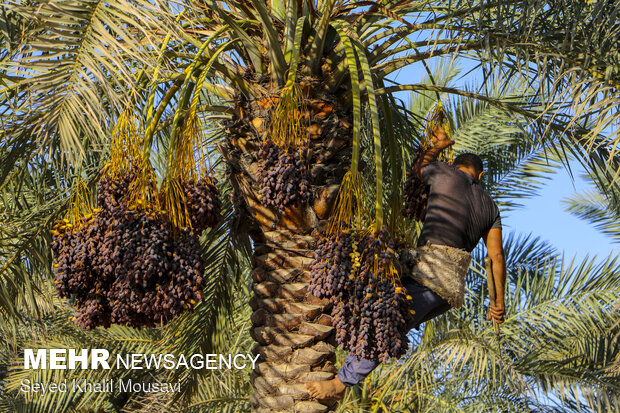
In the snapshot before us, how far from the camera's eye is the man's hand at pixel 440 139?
4078mm

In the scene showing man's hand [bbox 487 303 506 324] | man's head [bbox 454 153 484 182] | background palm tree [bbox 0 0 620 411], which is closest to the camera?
background palm tree [bbox 0 0 620 411]

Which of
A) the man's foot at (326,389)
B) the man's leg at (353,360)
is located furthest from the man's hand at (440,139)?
the man's foot at (326,389)

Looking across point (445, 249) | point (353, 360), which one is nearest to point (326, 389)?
point (353, 360)

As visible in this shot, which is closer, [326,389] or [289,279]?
[326,389]

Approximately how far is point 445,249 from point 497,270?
0.35 m

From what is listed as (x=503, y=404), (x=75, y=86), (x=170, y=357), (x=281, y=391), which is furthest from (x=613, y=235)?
(x=75, y=86)

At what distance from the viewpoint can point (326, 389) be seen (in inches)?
144

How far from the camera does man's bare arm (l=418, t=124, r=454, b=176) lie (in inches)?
159

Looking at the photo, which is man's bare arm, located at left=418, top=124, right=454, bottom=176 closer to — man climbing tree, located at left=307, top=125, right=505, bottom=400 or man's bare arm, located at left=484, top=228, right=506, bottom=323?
man climbing tree, located at left=307, top=125, right=505, bottom=400

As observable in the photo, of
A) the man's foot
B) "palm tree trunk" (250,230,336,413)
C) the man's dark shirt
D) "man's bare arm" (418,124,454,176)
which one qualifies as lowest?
the man's foot

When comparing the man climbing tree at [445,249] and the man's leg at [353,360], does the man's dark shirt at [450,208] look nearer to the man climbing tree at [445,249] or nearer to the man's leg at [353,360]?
the man climbing tree at [445,249]

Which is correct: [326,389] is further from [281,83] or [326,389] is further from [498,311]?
[281,83]

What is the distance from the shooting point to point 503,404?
19.5 feet

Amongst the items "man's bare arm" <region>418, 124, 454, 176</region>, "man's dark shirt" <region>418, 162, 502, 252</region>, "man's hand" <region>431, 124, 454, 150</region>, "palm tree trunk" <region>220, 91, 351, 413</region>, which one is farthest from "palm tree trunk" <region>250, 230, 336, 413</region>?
"man's hand" <region>431, 124, 454, 150</region>
